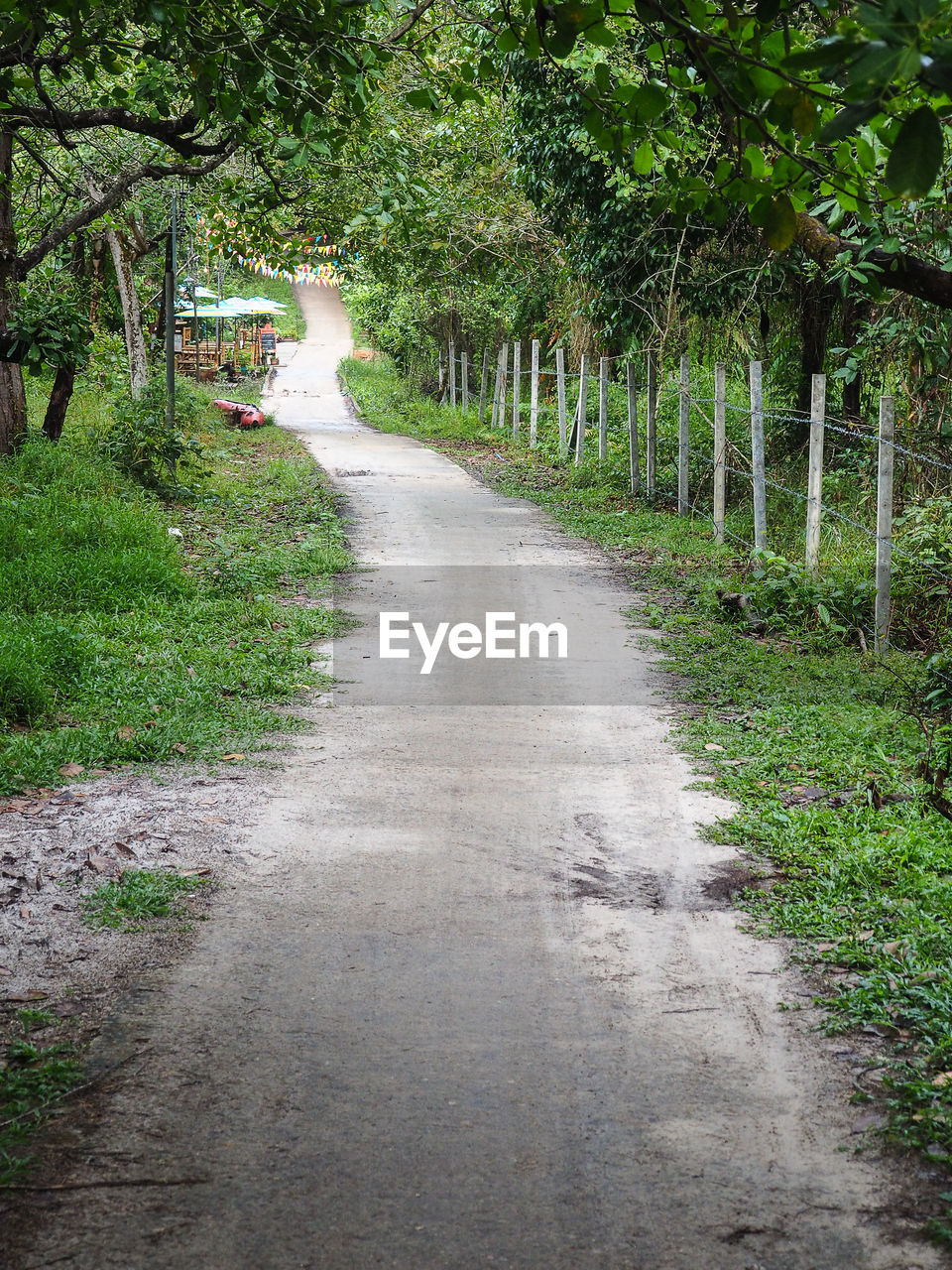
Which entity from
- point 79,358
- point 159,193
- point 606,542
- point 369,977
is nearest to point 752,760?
point 369,977

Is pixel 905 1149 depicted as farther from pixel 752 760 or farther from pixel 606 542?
pixel 606 542

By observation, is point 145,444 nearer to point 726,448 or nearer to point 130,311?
point 130,311

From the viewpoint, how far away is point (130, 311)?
67.2 ft

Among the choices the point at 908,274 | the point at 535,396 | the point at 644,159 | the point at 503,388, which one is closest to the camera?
the point at 644,159

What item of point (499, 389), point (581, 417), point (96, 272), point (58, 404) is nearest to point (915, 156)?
point (58, 404)

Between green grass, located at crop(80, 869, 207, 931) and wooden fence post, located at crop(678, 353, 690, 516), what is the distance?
971 cm

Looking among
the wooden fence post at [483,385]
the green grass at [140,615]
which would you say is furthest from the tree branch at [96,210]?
the wooden fence post at [483,385]

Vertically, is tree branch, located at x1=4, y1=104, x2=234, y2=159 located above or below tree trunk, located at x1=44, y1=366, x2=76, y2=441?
above

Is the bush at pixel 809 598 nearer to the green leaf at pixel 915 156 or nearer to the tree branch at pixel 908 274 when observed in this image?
the tree branch at pixel 908 274

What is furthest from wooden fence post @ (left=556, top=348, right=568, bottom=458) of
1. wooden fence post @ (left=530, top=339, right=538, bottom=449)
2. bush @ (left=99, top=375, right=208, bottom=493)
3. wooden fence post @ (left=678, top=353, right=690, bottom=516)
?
bush @ (left=99, top=375, right=208, bottom=493)

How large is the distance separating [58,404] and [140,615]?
231 inches

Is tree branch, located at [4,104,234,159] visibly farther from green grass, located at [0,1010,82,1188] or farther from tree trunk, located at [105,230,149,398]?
tree trunk, located at [105,230,149,398]

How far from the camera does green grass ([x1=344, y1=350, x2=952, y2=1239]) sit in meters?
4.07

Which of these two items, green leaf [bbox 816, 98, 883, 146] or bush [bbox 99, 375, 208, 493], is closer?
green leaf [bbox 816, 98, 883, 146]
